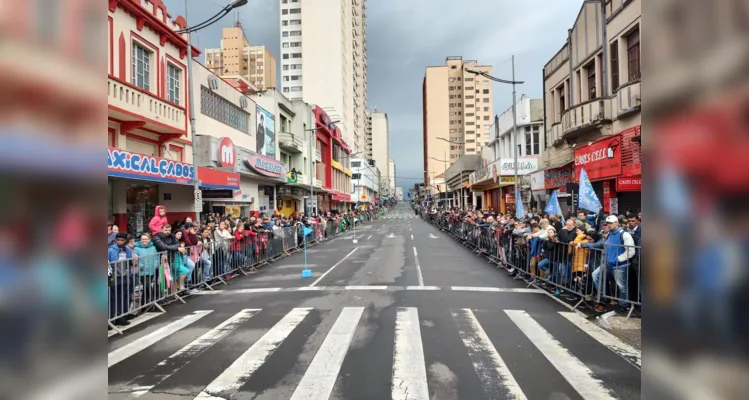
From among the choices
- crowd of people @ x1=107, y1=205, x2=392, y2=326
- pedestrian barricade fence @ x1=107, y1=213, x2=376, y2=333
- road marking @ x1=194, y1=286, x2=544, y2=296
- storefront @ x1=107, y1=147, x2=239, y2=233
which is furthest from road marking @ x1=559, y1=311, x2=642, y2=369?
storefront @ x1=107, y1=147, x2=239, y2=233

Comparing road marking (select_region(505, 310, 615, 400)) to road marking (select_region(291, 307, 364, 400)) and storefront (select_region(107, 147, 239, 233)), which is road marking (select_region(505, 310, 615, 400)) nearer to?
road marking (select_region(291, 307, 364, 400))

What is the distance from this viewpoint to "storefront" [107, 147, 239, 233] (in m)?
12.6

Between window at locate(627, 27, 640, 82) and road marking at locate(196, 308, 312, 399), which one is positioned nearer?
road marking at locate(196, 308, 312, 399)

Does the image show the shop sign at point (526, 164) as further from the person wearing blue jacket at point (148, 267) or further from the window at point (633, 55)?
the person wearing blue jacket at point (148, 267)

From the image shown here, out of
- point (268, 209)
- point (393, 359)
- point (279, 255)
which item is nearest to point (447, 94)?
point (268, 209)

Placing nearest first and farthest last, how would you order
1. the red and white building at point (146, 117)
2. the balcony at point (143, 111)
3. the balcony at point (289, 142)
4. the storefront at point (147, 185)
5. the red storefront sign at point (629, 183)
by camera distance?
the storefront at point (147, 185) → the balcony at point (143, 111) → the red and white building at point (146, 117) → the red storefront sign at point (629, 183) → the balcony at point (289, 142)

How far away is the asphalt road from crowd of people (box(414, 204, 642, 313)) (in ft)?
2.38

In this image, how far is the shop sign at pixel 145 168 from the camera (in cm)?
1200

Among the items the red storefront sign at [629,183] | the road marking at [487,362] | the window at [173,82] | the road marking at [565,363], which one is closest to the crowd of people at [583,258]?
the road marking at [565,363]

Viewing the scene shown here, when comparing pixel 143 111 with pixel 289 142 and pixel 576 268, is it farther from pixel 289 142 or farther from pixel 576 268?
pixel 289 142

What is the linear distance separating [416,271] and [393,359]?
24.6 ft

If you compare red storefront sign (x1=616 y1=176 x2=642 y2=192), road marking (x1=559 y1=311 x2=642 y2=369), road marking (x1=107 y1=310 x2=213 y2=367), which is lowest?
road marking (x1=559 y1=311 x2=642 y2=369)

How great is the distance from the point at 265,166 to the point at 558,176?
1814 centimetres

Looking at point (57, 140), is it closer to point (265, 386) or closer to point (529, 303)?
point (265, 386)
